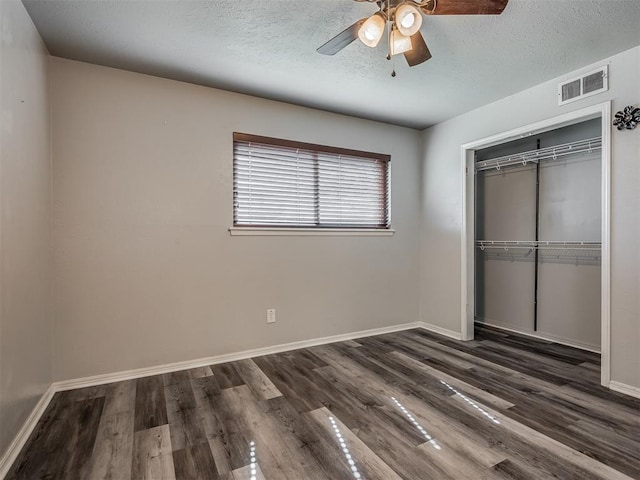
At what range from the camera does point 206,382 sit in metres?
2.62

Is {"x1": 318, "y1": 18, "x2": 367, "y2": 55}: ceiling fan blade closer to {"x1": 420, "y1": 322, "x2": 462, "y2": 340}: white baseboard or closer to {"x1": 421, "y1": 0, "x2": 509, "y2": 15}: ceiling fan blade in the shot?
{"x1": 421, "y1": 0, "x2": 509, "y2": 15}: ceiling fan blade

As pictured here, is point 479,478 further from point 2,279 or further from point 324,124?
point 324,124

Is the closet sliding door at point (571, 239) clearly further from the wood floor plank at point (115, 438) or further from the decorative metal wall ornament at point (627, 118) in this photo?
the wood floor plank at point (115, 438)

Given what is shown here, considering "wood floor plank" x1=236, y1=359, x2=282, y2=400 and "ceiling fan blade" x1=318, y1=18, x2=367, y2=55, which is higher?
"ceiling fan blade" x1=318, y1=18, x2=367, y2=55

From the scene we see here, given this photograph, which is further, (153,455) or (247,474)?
(153,455)

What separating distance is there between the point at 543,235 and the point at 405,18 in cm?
320

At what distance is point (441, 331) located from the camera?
13.0 feet

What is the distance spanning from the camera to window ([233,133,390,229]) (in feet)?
10.5

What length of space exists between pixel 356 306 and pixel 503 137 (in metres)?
2.32

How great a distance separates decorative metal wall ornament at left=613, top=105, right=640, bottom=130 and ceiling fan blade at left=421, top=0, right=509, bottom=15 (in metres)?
1.52

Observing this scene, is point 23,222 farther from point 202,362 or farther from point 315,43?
point 315,43

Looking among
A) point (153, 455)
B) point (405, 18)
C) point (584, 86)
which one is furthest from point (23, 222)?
point (584, 86)

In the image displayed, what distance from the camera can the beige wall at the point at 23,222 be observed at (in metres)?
1.67

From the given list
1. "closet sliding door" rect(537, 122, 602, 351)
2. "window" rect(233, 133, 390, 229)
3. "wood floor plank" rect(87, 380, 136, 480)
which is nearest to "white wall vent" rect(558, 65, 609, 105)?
"closet sliding door" rect(537, 122, 602, 351)
